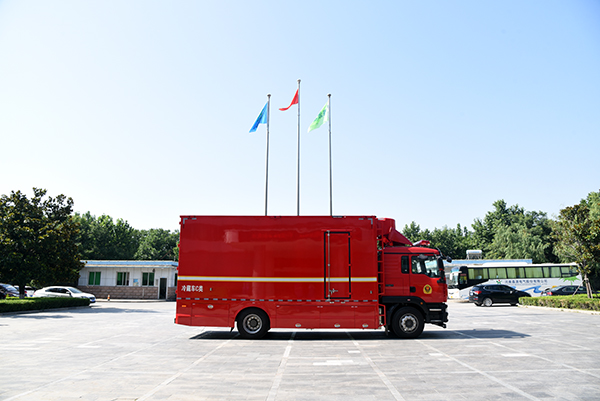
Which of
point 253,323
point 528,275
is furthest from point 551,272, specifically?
point 253,323

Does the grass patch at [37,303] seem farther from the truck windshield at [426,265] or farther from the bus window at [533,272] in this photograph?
the bus window at [533,272]

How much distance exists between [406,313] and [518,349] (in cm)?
348

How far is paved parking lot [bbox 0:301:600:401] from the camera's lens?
697 cm

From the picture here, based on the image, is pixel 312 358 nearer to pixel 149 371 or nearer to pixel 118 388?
pixel 149 371

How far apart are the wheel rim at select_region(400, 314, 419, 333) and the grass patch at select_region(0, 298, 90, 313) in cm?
2257

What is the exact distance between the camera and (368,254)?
1360 centimetres

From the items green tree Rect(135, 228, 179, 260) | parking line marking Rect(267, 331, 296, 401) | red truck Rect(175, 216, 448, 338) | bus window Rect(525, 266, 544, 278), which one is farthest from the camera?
green tree Rect(135, 228, 179, 260)

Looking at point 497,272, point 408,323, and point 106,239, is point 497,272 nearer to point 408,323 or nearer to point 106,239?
point 408,323

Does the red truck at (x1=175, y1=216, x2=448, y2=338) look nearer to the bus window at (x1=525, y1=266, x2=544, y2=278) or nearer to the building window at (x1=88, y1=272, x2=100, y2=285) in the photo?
the bus window at (x1=525, y1=266, x2=544, y2=278)

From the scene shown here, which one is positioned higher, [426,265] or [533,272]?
[426,265]

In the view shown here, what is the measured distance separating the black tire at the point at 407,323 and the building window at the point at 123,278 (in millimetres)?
35601

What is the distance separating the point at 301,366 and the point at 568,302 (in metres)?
23.6

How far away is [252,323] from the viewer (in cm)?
1373

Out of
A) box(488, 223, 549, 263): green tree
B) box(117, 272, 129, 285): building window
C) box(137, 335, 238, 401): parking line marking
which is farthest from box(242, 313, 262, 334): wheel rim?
box(488, 223, 549, 263): green tree
